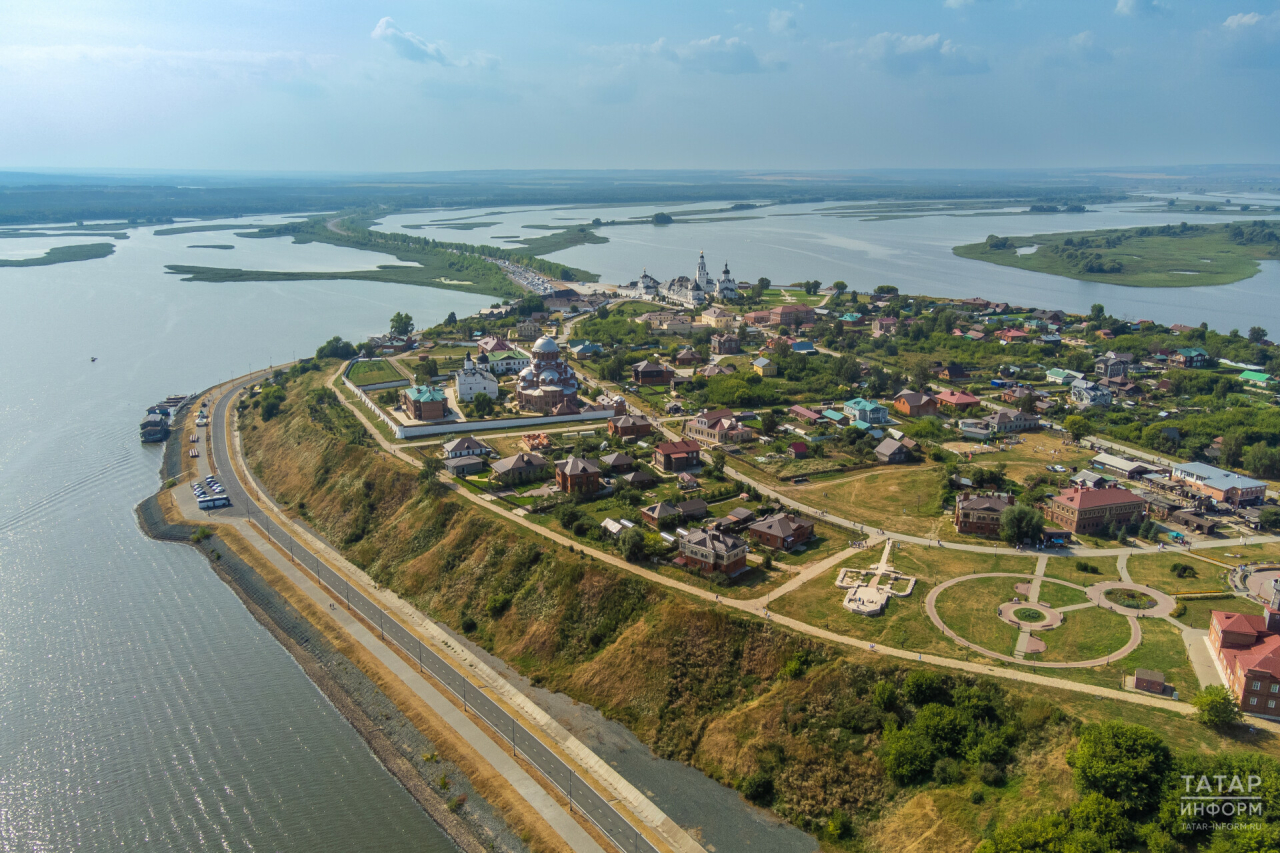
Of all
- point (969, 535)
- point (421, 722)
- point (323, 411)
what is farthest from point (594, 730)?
point (323, 411)

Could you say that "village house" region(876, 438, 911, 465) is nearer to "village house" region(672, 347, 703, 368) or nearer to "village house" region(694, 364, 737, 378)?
"village house" region(694, 364, 737, 378)

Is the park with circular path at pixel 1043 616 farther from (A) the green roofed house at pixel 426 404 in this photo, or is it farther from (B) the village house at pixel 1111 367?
(B) the village house at pixel 1111 367

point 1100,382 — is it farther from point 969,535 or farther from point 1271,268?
point 1271,268

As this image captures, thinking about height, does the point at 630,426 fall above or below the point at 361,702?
above

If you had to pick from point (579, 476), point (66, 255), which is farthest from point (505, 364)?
point (66, 255)

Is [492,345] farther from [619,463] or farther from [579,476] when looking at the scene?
[579,476]

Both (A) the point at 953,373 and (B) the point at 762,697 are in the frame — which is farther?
(A) the point at 953,373
